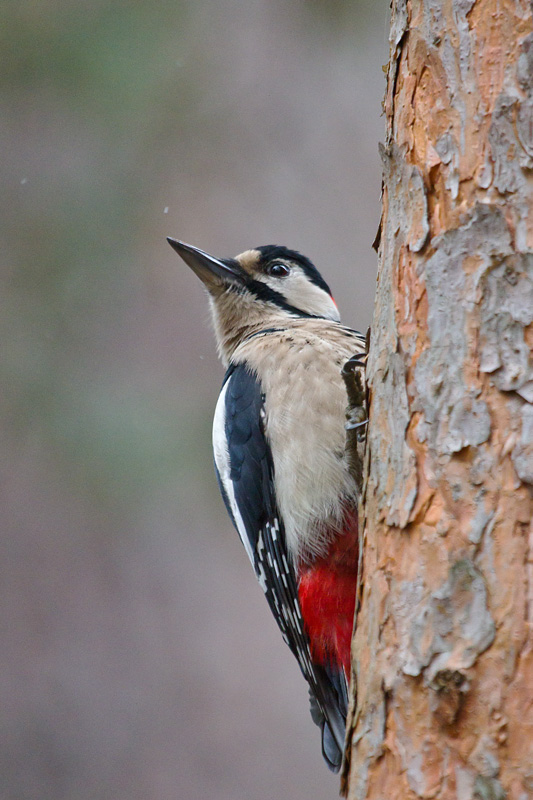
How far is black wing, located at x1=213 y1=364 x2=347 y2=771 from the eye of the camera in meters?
2.48

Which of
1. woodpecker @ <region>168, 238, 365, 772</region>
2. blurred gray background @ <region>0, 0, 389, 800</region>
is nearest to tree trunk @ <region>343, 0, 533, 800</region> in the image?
woodpecker @ <region>168, 238, 365, 772</region>

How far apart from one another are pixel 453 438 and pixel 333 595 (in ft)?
3.44

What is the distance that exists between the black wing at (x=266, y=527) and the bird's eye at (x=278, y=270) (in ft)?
1.96

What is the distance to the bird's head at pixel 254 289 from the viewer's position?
300cm

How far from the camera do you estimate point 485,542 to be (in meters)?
1.39

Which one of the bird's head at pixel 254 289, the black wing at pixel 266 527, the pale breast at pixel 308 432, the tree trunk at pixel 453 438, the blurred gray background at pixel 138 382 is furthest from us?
the blurred gray background at pixel 138 382

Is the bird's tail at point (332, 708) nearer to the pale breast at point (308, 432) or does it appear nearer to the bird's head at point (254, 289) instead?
the pale breast at point (308, 432)

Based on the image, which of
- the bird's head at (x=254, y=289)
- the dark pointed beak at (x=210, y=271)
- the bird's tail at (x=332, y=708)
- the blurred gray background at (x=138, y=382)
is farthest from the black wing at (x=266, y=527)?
the blurred gray background at (x=138, y=382)

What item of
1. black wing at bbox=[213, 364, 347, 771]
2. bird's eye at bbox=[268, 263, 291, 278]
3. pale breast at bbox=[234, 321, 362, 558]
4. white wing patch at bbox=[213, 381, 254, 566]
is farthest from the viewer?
bird's eye at bbox=[268, 263, 291, 278]

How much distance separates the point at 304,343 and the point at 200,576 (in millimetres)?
3056

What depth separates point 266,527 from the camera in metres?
2.53

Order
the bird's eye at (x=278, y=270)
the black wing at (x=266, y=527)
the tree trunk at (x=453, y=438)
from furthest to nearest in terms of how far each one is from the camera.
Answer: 1. the bird's eye at (x=278, y=270)
2. the black wing at (x=266, y=527)
3. the tree trunk at (x=453, y=438)

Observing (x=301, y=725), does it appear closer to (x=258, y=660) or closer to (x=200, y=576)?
(x=258, y=660)

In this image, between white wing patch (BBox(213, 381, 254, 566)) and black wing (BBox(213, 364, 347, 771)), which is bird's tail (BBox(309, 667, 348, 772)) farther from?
white wing patch (BBox(213, 381, 254, 566))
